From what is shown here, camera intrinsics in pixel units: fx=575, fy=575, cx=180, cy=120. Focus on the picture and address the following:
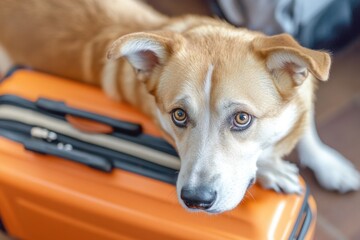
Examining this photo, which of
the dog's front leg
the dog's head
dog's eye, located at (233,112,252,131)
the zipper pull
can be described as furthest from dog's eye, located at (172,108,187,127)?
the dog's front leg

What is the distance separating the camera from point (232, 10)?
2.13 m

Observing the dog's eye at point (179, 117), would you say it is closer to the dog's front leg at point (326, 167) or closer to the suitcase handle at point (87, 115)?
the suitcase handle at point (87, 115)

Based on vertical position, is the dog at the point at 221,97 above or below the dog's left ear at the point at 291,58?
below

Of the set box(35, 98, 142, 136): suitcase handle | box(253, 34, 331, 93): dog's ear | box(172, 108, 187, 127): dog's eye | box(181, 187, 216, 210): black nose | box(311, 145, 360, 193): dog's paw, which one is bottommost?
box(311, 145, 360, 193): dog's paw

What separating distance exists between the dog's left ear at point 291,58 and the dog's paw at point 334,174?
23.1 inches

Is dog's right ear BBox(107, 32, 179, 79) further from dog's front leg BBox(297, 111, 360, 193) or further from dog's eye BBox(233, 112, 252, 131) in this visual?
dog's front leg BBox(297, 111, 360, 193)

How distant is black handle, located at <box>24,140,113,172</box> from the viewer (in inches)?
61.4

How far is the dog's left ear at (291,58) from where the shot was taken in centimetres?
125

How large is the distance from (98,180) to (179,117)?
0.31m

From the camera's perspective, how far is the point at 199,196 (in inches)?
52.6

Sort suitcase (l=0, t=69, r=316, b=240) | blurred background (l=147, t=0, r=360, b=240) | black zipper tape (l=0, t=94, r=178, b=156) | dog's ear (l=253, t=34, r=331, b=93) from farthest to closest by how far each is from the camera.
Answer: blurred background (l=147, t=0, r=360, b=240)
black zipper tape (l=0, t=94, r=178, b=156)
suitcase (l=0, t=69, r=316, b=240)
dog's ear (l=253, t=34, r=331, b=93)

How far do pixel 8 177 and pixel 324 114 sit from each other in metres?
1.18

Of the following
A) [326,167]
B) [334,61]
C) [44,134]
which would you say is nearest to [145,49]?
[44,134]

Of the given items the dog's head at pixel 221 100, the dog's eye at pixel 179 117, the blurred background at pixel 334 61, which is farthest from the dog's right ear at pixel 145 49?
the blurred background at pixel 334 61
